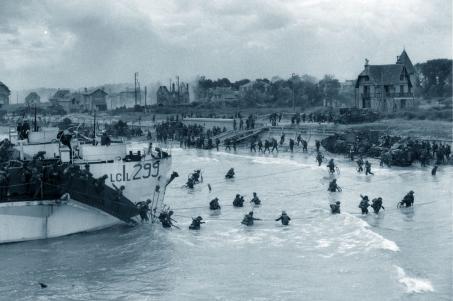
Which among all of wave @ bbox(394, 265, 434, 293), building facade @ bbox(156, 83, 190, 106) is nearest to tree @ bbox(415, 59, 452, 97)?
building facade @ bbox(156, 83, 190, 106)

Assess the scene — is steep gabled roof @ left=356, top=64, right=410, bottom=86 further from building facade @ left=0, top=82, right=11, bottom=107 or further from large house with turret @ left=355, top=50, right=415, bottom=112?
building facade @ left=0, top=82, right=11, bottom=107

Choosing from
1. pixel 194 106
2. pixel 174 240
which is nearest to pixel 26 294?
pixel 174 240

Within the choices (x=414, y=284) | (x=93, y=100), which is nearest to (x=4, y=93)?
(x=93, y=100)

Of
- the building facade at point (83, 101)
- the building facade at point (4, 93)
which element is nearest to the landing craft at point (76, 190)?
the building facade at point (83, 101)

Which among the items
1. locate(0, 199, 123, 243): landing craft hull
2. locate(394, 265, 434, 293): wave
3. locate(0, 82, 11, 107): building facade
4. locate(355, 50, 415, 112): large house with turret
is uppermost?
locate(0, 82, 11, 107): building facade

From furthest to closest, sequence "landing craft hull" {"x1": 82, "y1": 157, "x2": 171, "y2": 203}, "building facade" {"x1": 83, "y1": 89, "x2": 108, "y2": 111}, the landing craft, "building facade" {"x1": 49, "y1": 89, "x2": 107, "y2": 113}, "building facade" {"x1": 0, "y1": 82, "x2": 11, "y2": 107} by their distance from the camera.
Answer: "building facade" {"x1": 0, "y1": 82, "x2": 11, "y2": 107} → "building facade" {"x1": 49, "y1": 89, "x2": 107, "y2": 113} → "building facade" {"x1": 83, "y1": 89, "x2": 108, "y2": 111} → "landing craft hull" {"x1": 82, "y1": 157, "x2": 171, "y2": 203} → the landing craft

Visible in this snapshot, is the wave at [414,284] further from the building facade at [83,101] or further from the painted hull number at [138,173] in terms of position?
the building facade at [83,101]

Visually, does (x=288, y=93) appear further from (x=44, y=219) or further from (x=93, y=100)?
(x=44, y=219)
